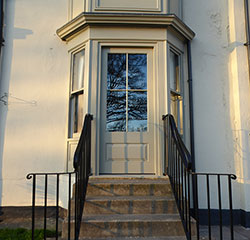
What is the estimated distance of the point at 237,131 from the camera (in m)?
3.84

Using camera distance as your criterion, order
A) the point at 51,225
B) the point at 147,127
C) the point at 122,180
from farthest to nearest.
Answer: the point at 147,127 → the point at 51,225 → the point at 122,180

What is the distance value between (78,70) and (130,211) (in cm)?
255

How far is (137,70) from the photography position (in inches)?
147

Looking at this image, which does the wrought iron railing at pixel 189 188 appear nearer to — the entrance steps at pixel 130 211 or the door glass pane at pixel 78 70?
the entrance steps at pixel 130 211

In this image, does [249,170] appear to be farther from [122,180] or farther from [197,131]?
[122,180]

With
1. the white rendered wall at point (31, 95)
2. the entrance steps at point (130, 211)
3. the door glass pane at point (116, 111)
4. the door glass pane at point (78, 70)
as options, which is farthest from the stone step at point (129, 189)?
the door glass pane at point (78, 70)

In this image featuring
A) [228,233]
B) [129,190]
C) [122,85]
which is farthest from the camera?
[122,85]

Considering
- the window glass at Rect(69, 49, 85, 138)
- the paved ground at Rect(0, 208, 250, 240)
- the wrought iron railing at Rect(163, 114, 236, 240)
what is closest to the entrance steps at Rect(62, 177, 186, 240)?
the wrought iron railing at Rect(163, 114, 236, 240)

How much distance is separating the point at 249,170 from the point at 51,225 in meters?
3.29

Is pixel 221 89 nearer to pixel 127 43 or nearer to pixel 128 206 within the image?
pixel 127 43

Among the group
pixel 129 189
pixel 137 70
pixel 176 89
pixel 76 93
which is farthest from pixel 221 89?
pixel 76 93

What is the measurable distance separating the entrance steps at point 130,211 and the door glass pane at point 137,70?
5.26 feet

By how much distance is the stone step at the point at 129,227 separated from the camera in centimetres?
237

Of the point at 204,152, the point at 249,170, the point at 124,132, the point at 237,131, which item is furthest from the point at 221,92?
the point at 124,132
